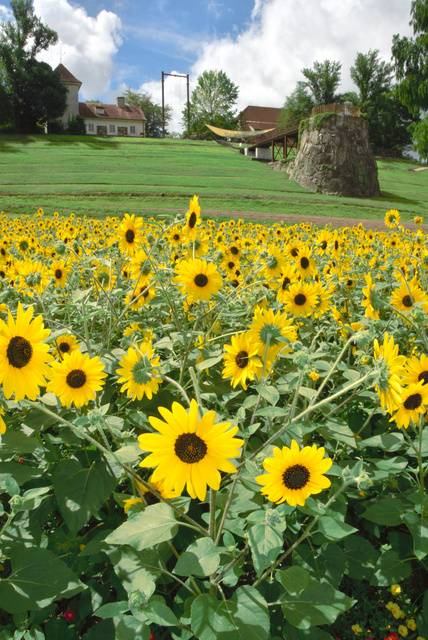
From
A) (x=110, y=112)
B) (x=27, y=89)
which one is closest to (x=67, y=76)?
(x=110, y=112)

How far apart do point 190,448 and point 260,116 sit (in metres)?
90.5

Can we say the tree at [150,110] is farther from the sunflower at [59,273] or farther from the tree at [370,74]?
the sunflower at [59,273]

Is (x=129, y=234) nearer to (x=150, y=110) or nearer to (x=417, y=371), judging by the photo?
(x=417, y=371)

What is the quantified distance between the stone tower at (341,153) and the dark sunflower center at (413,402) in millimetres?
26829

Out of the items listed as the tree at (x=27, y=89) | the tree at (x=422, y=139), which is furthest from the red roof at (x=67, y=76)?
the tree at (x=422, y=139)

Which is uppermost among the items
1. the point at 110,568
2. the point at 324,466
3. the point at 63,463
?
the point at 324,466

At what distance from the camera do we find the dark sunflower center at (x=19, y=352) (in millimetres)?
1597

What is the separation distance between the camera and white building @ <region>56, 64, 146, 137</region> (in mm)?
69125

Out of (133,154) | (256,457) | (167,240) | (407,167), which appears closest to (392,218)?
(167,240)

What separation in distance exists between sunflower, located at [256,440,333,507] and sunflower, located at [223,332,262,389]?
0.65m

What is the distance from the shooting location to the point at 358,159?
2739 centimetres

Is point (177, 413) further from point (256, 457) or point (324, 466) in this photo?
point (256, 457)

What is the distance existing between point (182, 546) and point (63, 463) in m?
0.52

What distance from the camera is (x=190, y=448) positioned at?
1.30 meters
